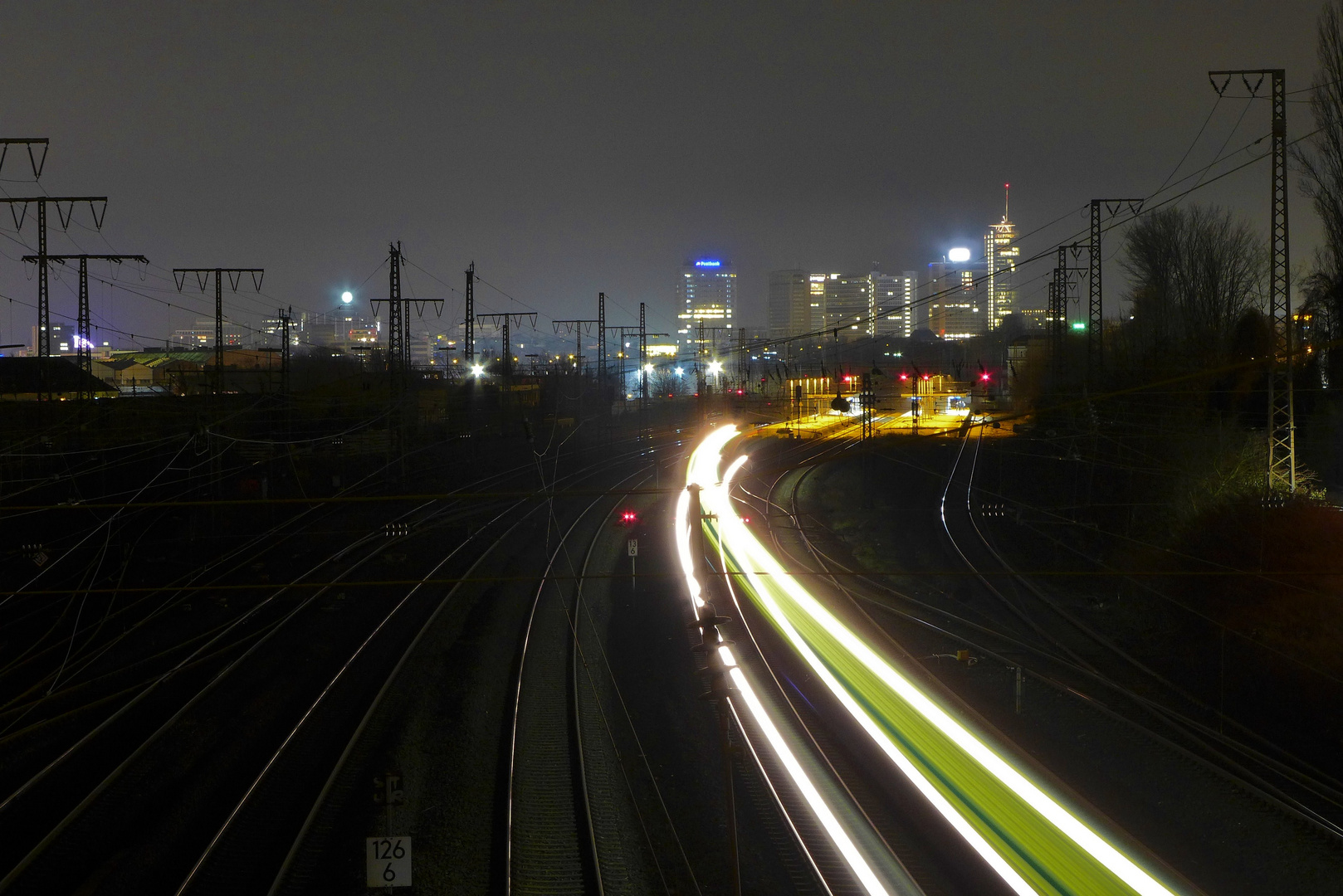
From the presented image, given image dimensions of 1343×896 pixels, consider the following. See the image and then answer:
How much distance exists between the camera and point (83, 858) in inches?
258

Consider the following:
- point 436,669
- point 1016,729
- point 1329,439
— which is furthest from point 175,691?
point 1329,439

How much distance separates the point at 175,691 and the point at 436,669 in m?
2.73

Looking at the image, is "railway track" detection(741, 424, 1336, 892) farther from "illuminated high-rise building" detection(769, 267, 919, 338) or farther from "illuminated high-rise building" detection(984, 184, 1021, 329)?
"illuminated high-rise building" detection(769, 267, 919, 338)

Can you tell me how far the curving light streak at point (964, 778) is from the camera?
17.7 ft

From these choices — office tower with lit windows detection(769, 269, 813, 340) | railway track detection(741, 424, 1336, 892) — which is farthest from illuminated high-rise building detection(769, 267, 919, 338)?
railway track detection(741, 424, 1336, 892)

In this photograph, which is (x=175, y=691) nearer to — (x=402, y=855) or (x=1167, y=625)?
(x=402, y=855)

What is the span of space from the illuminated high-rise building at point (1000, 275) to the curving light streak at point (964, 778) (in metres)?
75.5

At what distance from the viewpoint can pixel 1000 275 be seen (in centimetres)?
12050

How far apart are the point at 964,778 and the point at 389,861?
413cm

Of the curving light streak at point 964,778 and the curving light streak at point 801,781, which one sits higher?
the curving light streak at point 964,778

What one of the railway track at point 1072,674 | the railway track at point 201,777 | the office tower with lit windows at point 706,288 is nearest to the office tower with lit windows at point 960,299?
the office tower with lit windows at point 706,288

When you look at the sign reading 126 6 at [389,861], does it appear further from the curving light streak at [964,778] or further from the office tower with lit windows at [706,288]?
the office tower with lit windows at [706,288]

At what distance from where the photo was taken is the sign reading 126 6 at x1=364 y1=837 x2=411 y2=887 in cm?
544

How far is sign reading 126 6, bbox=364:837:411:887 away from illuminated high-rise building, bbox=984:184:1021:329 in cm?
8126
